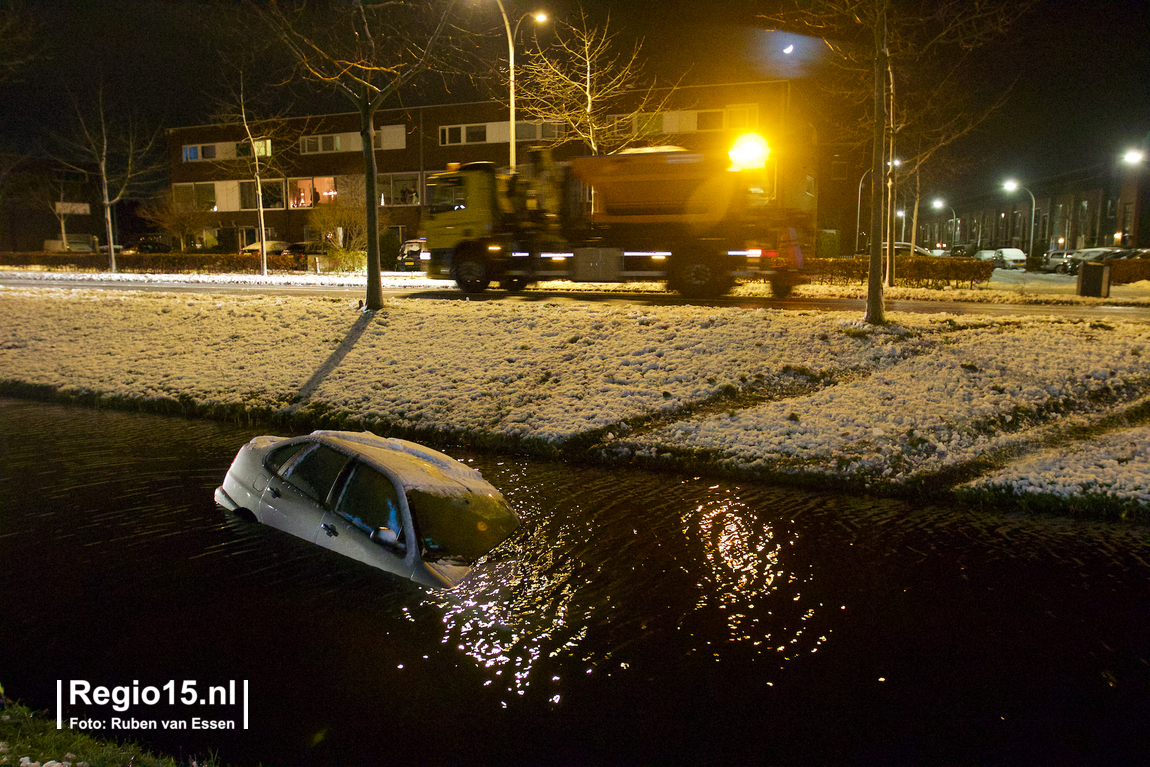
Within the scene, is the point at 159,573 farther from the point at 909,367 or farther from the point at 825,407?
the point at 909,367

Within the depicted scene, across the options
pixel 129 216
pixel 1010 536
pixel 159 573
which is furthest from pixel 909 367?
pixel 129 216

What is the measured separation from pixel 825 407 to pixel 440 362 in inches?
273

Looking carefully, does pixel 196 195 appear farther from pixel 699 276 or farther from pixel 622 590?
pixel 622 590

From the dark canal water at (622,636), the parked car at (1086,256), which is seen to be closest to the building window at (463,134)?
the parked car at (1086,256)

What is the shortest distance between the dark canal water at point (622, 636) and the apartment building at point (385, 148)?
98.2ft

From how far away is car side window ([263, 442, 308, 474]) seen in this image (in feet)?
24.0

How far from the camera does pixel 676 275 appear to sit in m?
19.4

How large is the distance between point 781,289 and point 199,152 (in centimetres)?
A: 5644

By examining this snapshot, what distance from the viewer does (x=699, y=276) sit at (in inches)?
760

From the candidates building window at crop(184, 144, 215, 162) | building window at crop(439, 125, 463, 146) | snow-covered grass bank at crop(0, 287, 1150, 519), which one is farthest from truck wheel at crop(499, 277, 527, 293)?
building window at crop(184, 144, 215, 162)

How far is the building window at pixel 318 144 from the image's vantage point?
57.2 meters

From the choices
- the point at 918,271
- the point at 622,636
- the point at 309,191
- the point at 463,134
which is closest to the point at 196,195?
the point at 309,191

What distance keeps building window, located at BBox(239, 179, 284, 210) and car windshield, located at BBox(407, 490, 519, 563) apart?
57.7m

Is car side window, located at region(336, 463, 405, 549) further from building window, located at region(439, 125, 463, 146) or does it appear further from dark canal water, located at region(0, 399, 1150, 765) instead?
building window, located at region(439, 125, 463, 146)
